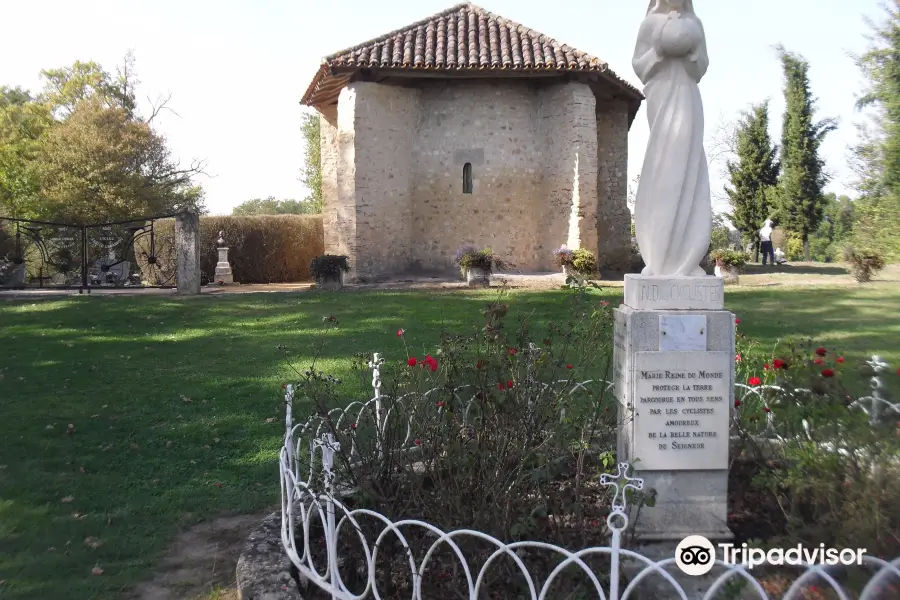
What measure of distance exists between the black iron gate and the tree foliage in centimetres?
401

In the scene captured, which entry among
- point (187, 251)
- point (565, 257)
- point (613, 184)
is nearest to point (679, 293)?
point (565, 257)

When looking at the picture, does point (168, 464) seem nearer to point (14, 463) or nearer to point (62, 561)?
point (14, 463)

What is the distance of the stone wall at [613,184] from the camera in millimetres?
20656

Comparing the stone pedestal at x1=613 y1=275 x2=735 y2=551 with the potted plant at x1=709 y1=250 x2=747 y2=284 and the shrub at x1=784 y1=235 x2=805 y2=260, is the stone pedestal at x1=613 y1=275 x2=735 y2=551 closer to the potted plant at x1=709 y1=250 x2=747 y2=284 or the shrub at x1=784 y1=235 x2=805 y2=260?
the potted plant at x1=709 y1=250 x2=747 y2=284

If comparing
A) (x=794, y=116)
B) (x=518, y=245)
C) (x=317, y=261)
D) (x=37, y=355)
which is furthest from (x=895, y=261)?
(x=794, y=116)

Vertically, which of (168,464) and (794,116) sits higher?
(794,116)

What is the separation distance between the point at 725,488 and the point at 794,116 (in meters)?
31.0

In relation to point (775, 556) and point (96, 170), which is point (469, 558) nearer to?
point (775, 556)

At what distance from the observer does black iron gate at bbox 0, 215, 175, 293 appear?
1666cm

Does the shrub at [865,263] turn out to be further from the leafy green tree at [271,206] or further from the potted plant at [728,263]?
the leafy green tree at [271,206]

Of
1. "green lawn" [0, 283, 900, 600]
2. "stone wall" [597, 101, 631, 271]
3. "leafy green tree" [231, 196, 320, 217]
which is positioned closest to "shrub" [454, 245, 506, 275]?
"green lawn" [0, 283, 900, 600]

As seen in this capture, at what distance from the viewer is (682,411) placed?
355 centimetres

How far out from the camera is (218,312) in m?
12.6

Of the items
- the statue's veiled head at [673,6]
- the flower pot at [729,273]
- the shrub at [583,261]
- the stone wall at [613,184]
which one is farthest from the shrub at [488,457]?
the stone wall at [613,184]
